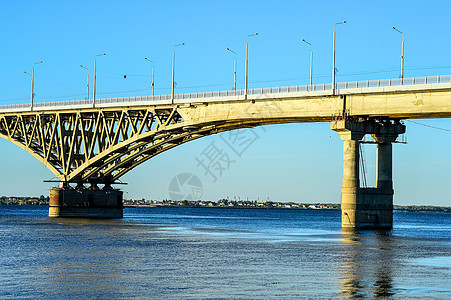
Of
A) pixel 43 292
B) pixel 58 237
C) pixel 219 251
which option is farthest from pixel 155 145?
pixel 43 292

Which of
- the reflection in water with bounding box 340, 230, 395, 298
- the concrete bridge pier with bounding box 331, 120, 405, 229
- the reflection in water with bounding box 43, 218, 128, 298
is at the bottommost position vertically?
the reflection in water with bounding box 43, 218, 128, 298

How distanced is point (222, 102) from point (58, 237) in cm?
2365

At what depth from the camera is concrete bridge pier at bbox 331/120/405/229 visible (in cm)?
6950

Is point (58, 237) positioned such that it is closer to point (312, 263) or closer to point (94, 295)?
point (312, 263)

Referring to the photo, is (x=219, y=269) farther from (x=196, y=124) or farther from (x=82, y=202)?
(x=82, y=202)

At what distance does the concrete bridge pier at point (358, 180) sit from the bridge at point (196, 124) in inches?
3.4

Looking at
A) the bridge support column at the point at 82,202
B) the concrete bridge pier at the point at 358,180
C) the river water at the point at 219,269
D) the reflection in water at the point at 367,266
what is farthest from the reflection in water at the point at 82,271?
the bridge support column at the point at 82,202

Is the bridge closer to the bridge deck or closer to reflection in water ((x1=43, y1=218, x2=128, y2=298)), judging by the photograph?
the bridge deck

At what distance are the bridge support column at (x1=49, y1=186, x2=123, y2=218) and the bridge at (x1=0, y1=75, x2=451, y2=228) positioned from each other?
0.41 ft

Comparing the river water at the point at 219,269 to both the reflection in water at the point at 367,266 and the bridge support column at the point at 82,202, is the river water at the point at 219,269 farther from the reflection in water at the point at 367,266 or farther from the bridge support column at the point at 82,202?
the bridge support column at the point at 82,202

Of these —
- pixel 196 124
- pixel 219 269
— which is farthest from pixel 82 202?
pixel 219 269

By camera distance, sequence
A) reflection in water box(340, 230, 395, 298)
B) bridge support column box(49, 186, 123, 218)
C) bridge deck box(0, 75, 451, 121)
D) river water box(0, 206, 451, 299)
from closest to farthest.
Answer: river water box(0, 206, 451, 299)
reflection in water box(340, 230, 395, 298)
bridge deck box(0, 75, 451, 121)
bridge support column box(49, 186, 123, 218)

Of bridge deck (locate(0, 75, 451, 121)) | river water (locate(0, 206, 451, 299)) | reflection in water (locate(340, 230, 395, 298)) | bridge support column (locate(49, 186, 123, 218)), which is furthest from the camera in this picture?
bridge support column (locate(49, 186, 123, 218))

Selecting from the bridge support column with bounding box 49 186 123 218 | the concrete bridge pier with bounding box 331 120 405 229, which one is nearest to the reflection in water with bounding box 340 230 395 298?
the concrete bridge pier with bounding box 331 120 405 229
